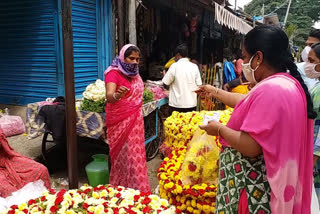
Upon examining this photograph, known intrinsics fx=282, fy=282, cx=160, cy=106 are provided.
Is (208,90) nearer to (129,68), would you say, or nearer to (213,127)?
(213,127)

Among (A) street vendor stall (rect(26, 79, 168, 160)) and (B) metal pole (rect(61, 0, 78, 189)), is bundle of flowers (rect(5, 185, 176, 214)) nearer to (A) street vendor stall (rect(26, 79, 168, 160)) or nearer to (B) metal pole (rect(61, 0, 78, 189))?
(B) metal pole (rect(61, 0, 78, 189))

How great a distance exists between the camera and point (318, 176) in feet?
8.02

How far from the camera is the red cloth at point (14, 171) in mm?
2977

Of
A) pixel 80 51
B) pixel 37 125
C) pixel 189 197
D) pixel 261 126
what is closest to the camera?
pixel 261 126

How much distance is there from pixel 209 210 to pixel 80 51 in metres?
4.20

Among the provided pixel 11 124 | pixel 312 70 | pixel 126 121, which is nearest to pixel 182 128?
pixel 126 121

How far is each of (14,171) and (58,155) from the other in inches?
68.1

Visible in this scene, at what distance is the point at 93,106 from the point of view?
385 centimetres

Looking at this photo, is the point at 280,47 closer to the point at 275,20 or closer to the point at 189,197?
the point at 189,197

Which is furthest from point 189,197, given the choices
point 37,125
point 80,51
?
point 80,51

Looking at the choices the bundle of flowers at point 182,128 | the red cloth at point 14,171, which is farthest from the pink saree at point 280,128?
the red cloth at point 14,171

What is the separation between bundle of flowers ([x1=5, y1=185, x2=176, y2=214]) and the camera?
1782mm

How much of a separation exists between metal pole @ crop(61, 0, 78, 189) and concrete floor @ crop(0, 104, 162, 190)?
0.94 m

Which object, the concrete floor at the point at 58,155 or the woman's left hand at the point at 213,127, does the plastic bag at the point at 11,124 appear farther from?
the woman's left hand at the point at 213,127
